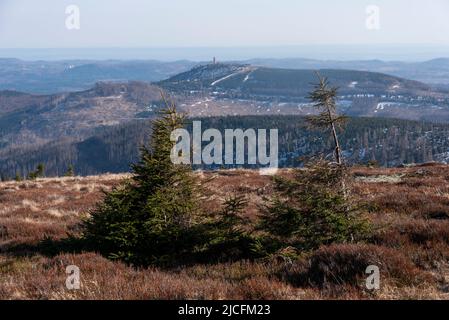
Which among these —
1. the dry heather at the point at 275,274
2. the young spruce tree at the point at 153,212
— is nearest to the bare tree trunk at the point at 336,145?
the dry heather at the point at 275,274

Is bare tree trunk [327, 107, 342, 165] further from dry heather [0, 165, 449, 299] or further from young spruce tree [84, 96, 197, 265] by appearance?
young spruce tree [84, 96, 197, 265]

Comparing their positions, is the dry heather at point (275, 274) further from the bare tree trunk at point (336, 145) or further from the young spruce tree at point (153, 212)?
the bare tree trunk at point (336, 145)

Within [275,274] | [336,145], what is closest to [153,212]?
[275,274]

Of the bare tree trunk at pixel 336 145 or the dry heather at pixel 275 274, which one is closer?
the dry heather at pixel 275 274

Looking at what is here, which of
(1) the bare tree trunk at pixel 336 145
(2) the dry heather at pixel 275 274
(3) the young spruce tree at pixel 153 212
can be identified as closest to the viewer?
(2) the dry heather at pixel 275 274

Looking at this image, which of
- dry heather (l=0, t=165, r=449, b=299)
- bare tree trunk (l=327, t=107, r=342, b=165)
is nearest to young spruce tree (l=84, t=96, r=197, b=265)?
dry heather (l=0, t=165, r=449, b=299)

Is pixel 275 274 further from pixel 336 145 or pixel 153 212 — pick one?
pixel 153 212

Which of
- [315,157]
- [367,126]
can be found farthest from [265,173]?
[367,126]
